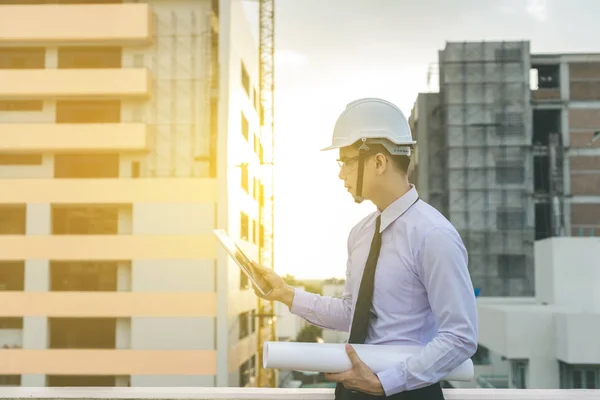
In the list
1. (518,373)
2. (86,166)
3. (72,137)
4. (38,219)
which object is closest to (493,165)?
(518,373)

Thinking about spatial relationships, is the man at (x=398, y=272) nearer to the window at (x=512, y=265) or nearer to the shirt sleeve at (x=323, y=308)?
the shirt sleeve at (x=323, y=308)

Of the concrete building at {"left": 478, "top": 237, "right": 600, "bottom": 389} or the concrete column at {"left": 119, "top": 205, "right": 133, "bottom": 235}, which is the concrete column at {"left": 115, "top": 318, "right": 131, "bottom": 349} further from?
the concrete building at {"left": 478, "top": 237, "right": 600, "bottom": 389}

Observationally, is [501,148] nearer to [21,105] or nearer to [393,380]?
[21,105]

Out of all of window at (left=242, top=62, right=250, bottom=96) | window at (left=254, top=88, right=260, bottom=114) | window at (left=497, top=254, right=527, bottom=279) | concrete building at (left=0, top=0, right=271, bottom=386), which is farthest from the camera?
window at (left=254, top=88, right=260, bottom=114)

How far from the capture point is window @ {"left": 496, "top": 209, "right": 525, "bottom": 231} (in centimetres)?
3397

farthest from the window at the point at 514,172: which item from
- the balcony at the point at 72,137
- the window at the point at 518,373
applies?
the balcony at the point at 72,137

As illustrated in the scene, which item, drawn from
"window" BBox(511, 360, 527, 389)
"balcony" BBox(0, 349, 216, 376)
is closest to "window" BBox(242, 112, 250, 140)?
"balcony" BBox(0, 349, 216, 376)

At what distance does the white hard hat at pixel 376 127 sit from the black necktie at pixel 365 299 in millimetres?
193

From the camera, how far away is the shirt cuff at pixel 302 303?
1.69 m

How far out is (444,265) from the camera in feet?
4.36

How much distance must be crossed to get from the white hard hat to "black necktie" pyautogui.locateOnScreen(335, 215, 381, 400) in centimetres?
19

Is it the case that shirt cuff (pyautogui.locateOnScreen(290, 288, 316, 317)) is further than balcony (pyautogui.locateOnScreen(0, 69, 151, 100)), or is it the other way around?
balcony (pyautogui.locateOnScreen(0, 69, 151, 100))

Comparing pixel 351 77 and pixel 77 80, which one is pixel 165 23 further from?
pixel 351 77

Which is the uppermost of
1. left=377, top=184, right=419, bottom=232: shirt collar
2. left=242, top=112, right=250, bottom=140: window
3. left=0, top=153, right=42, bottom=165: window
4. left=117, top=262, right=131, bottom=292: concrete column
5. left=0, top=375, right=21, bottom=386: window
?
left=242, top=112, right=250, bottom=140: window
